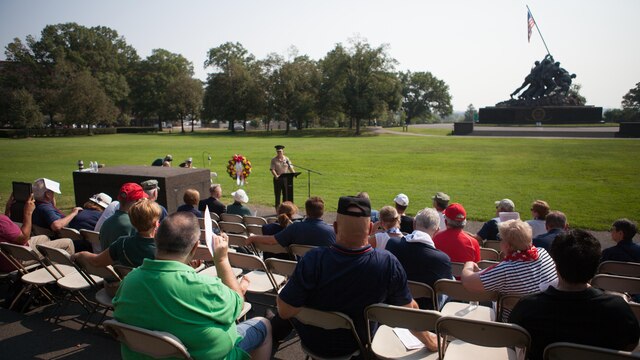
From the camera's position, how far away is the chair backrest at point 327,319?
9.74 feet

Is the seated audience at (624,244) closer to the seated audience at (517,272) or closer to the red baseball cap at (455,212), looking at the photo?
the red baseball cap at (455,212)

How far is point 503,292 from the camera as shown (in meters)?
3.60

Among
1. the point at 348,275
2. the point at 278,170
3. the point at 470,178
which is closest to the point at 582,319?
the point at 348,275

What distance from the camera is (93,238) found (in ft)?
18.8

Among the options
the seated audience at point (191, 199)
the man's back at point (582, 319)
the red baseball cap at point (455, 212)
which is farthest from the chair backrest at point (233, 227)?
the man's back at point (582, 319)

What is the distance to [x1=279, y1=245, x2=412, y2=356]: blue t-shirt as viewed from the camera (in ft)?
9.59

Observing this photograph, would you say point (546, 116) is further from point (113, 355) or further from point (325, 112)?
point (113, 355)

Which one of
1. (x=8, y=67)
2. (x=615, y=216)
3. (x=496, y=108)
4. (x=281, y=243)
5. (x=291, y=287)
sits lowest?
(x=615, y=216)

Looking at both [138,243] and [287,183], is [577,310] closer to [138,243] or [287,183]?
[138,243]

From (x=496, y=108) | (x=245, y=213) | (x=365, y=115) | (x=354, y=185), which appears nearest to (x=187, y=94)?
(x=365, y=115)

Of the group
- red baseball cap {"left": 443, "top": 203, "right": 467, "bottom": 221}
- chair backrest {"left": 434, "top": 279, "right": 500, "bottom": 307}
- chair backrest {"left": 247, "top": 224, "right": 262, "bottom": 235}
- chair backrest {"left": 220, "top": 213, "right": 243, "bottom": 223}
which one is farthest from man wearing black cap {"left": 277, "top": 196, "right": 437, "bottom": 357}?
chair backrest {"left": 220, "top": 213, "right": 243, "bottom": 223}

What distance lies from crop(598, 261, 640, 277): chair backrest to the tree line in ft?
205

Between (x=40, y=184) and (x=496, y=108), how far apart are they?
212 ft

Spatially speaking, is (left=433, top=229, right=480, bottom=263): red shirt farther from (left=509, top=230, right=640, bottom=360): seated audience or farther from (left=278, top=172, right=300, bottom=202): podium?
(left=278, top=172, right=300, bottom=202): podium
